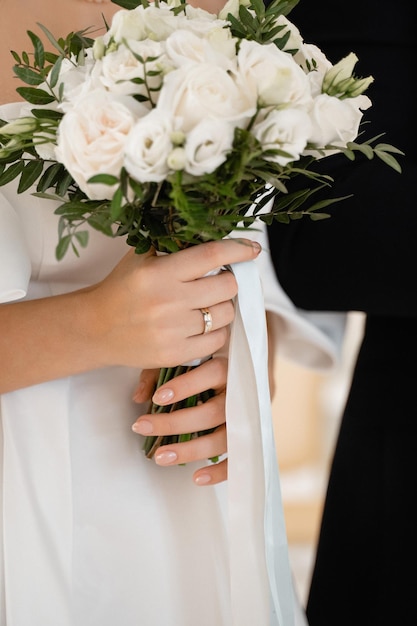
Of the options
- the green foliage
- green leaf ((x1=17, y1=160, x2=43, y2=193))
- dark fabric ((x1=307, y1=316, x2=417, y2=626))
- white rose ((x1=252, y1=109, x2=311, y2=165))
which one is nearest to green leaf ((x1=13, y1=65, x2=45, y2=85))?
the green foliage

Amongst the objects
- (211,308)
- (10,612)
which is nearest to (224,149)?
(211,308)

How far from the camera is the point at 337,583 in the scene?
1660 mm

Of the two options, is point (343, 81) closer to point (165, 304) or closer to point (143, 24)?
point (143, 24)

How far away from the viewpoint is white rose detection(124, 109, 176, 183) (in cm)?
85

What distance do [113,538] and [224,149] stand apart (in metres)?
0.69

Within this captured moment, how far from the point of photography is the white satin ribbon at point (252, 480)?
114 cm

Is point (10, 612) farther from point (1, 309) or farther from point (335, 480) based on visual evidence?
point (335, 480)

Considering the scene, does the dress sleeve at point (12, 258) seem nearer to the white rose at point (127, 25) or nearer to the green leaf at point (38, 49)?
the green leaf at point (38, 49)

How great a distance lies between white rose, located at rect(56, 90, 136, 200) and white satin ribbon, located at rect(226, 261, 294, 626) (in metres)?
0.33

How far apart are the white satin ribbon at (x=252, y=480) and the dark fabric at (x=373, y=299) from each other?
1.45ft

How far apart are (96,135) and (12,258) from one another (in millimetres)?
336

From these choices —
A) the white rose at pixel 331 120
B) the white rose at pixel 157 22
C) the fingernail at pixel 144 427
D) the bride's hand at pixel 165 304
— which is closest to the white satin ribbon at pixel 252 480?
the bride's hand at pixel 165 304

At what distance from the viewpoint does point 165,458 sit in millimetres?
1222

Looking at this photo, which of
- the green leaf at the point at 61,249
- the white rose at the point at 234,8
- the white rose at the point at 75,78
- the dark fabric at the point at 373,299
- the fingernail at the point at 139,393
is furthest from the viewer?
the dark fabric at the point at 373,299
